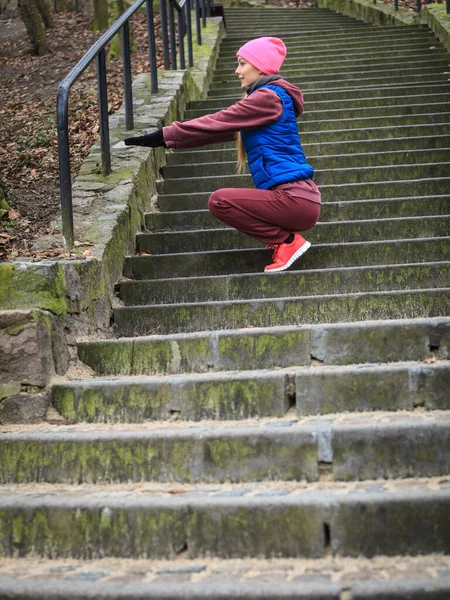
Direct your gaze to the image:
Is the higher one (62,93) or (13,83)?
(62,93)

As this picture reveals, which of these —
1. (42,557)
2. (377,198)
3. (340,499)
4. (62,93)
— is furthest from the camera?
(377,198)

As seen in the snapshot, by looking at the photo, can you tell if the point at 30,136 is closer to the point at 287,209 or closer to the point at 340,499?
the point at 287,209

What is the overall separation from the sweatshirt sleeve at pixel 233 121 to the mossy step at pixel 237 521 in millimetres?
2132

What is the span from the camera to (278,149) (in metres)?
4.45

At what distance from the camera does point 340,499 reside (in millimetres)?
2658

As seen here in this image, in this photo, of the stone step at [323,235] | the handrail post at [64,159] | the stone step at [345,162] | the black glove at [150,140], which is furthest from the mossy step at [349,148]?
the handrail post at [64,159]

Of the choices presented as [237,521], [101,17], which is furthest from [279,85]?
[101,17]

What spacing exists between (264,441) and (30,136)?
6.14 meters

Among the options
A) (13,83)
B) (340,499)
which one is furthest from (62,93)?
(13,83)

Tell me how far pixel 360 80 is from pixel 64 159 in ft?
16.8

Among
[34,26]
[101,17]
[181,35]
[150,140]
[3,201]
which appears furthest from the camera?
[101,17]

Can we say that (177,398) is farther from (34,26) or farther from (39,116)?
(34,26)

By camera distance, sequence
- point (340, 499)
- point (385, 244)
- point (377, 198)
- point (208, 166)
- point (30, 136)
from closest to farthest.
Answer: point (340, 499) < point (385, 244) < point (377, 198) < point (208, 166) < point (30, 136)

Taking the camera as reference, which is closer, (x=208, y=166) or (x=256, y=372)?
(x=256, y=372)
